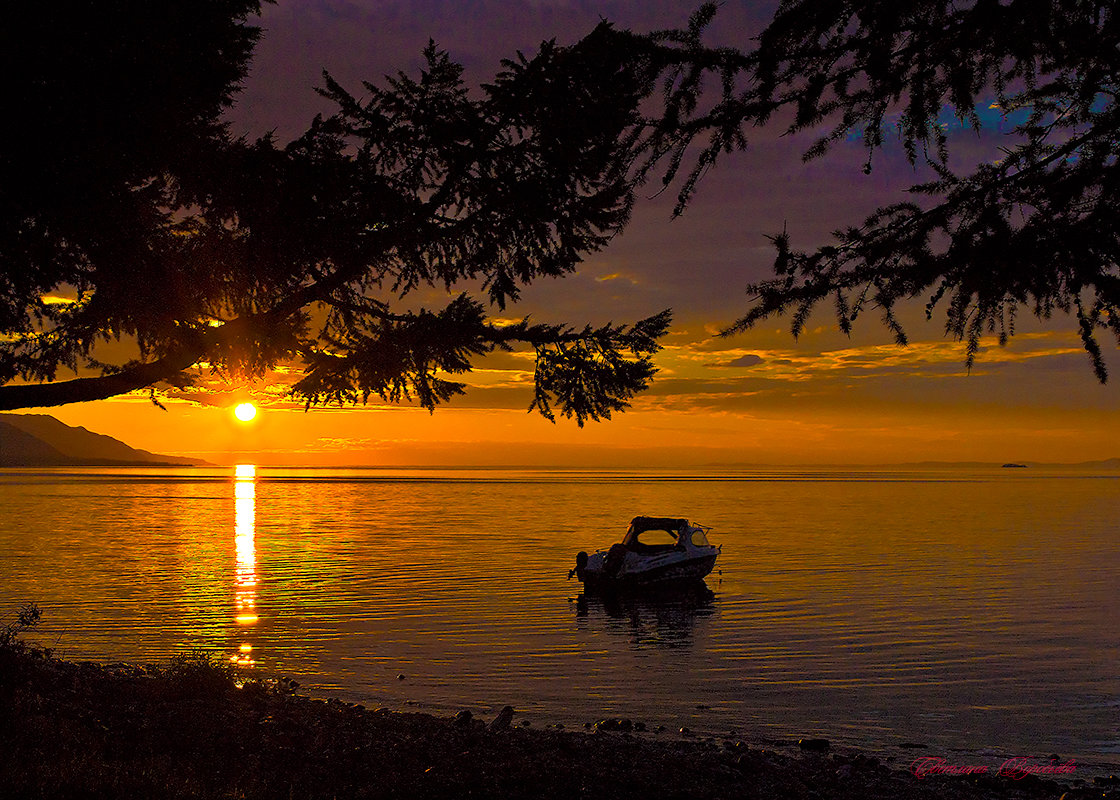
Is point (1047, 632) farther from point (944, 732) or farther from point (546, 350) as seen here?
point (546, 350)

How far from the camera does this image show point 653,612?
1126 inches

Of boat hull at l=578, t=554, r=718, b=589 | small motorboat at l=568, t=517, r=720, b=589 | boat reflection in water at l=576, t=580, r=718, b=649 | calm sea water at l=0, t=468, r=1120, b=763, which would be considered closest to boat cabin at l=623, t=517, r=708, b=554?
small motorboat at l=568, t=517, r=720, b=589

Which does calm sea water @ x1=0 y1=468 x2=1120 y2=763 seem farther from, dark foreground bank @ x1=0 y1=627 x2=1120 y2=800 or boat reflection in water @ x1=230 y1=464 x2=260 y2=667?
dark foreground bank @ x1=0 y1=627 x2=1120 y2=800

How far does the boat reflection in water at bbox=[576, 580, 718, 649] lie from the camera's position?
24.0 metres

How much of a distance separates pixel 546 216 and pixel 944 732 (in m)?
10.5

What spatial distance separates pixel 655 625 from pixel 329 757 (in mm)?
16671

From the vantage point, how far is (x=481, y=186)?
39.2 feet

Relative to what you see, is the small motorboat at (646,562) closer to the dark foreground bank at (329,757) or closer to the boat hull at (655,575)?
the boat hull at (655,575)

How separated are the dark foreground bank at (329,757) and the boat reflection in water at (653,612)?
33.2ft

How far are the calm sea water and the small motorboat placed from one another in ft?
3.33

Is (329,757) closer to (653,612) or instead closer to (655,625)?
(655,625)
